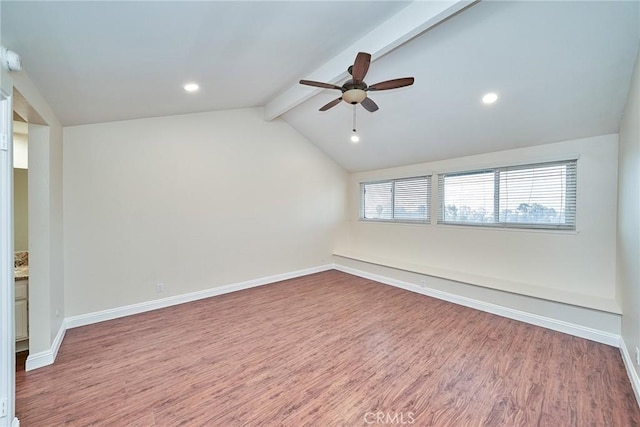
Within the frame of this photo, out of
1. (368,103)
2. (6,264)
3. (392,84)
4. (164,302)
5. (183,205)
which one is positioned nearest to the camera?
(6,264)

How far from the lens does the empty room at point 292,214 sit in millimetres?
1954

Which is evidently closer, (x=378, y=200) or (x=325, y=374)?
(x=325, y=374)

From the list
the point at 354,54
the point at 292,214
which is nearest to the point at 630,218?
the point at 354,54

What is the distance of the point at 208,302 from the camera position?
4.07 meters

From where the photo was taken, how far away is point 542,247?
360 cm

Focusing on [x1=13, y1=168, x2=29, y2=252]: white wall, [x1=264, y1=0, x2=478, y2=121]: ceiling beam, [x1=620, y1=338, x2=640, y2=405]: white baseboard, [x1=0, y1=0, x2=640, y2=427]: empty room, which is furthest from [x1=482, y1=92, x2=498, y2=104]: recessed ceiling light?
[x1=13, y1=168, x2=29, y2=252]: white wall

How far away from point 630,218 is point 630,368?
4.20 feet

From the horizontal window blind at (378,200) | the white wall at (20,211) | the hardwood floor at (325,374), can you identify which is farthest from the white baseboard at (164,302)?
the horizontal window blind at (378,200)

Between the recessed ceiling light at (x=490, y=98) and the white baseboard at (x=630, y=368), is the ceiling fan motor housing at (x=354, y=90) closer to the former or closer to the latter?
the recessed ceiling light at (x=490, y=98)

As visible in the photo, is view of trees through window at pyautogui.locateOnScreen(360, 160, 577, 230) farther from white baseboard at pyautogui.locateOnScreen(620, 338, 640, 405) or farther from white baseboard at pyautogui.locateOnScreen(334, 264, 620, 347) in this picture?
white baseboard at pyautogui.locateOnScreen(620, 338, 640, 405)

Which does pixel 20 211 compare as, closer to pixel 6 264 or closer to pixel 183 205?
pixel 183 205

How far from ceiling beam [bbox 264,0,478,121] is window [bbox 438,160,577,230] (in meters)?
2.68

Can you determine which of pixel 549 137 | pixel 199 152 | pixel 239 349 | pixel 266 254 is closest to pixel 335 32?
pixel 199 152

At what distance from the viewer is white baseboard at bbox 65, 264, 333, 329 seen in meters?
3.32
